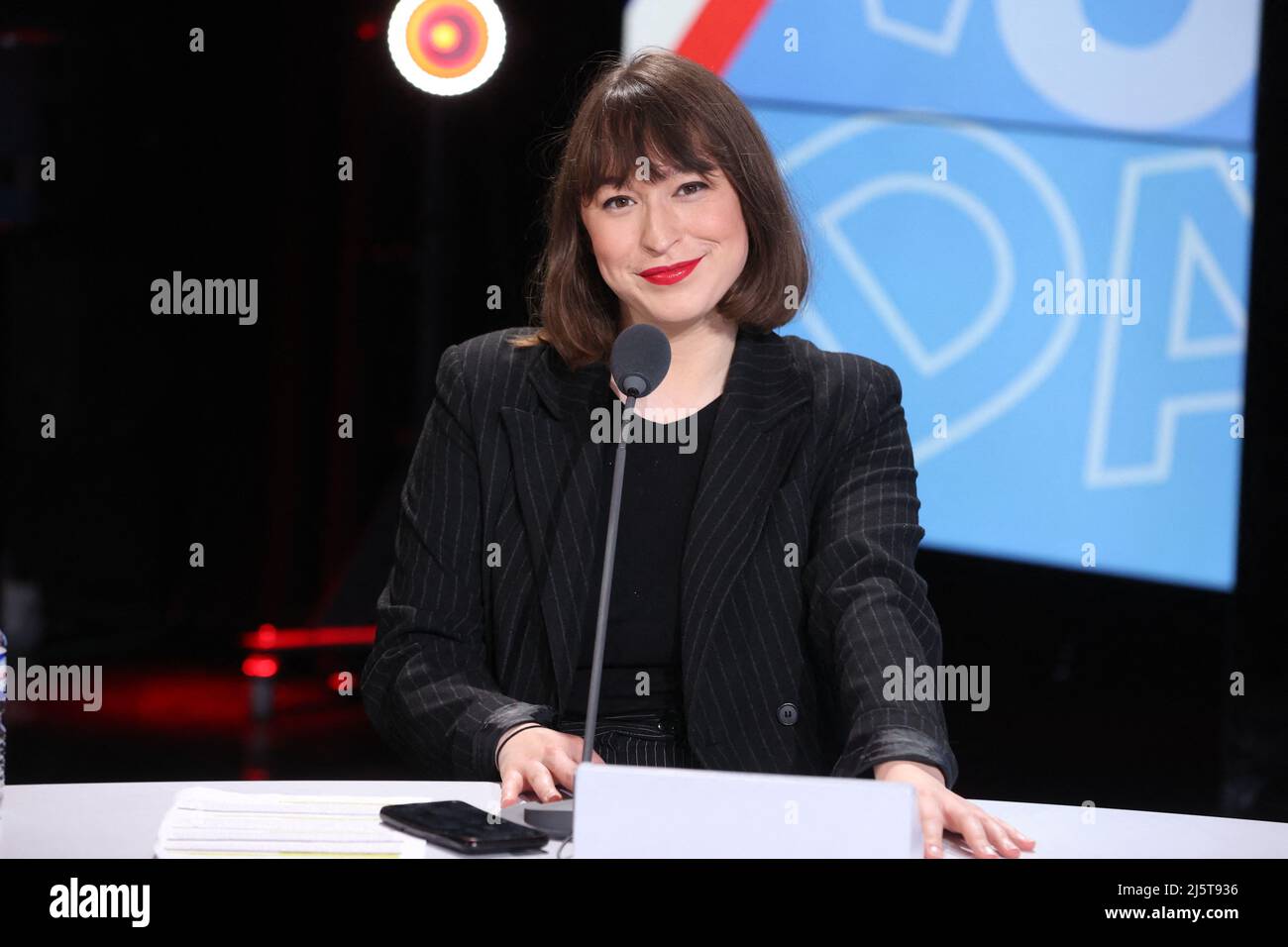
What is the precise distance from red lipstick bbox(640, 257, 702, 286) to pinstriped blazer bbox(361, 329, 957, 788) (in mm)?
174

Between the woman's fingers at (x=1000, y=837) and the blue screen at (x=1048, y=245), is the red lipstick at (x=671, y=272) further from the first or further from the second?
the blue screen at (x=1048, y=245)

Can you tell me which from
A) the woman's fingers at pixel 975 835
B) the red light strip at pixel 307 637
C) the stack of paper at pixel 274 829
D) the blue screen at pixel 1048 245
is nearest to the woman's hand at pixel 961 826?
the woman's fingers at pixel 975 835

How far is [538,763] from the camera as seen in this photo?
63.2 inches

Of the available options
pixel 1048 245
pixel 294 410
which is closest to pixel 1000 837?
pixel 1048 245

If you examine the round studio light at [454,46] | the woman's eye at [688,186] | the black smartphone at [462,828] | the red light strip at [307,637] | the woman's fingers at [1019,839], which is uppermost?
the round studio light at [454,46]

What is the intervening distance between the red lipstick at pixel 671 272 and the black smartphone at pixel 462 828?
0.83 m

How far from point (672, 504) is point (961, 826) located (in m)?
0.76

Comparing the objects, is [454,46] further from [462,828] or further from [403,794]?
[462,828]

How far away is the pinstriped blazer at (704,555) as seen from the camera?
1937 mm

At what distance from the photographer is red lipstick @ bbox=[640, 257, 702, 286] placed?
200 cm

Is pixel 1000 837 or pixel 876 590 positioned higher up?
pixel 876 590

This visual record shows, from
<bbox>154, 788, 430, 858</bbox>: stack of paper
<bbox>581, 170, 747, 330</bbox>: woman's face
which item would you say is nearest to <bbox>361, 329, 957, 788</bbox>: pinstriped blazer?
<bbox>581, 170, 747, 330</bbox>: woman's face
